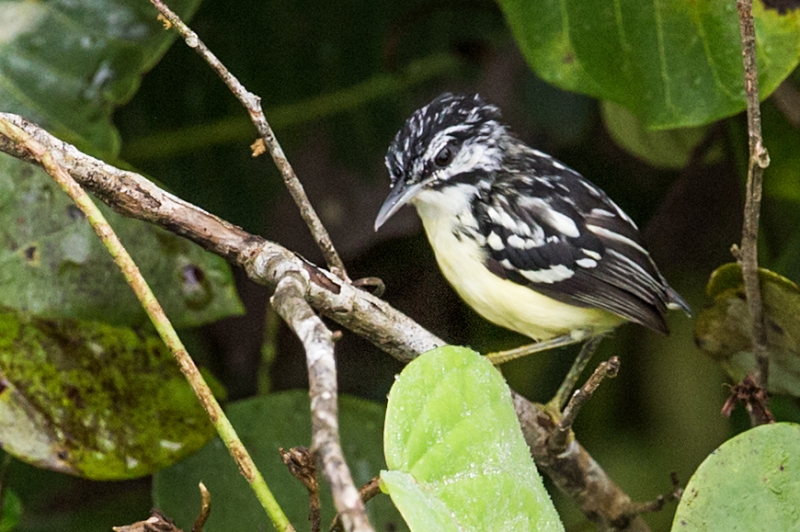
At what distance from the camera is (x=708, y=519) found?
65.9 inches

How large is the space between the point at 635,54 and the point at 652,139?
559 mm

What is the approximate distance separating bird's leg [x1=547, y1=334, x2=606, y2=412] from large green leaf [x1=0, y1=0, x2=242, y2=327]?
100 cm

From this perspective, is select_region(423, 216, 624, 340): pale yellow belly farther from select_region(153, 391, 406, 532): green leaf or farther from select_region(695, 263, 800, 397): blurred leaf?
select_region(153, 391, 406, 532): green leaf

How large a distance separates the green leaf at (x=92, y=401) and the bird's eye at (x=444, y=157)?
81 cm

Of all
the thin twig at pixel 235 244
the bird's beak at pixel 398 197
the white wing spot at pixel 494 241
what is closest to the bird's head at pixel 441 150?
the bird's beak at pixel 398 197

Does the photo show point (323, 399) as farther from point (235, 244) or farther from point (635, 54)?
point (635, 54)

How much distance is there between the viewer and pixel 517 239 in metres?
2.34

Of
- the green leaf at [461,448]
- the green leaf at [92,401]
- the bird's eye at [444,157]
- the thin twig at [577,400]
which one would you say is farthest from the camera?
the bird's eye at [444,157]

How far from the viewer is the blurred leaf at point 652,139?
9.47 feet

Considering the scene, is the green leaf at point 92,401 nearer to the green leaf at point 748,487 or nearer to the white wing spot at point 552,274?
the white wing spot at point 552,274

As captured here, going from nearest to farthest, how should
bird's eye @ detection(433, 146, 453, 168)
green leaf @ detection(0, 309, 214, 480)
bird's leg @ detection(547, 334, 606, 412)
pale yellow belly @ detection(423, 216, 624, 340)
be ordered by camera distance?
green leaf @ detection(0, 309, 214, 480) → bird's eye @ detection(433, 146, 453, 168) → pale yellow belly @ detection(423, 216, 624, 340) → bird's leg @ detection(547, 334, 606, 412)

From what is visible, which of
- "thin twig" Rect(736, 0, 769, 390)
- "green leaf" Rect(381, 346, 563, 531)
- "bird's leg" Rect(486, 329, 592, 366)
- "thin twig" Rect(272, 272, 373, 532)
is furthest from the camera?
"bird's leg" Rect(486, 329, 592, 366)

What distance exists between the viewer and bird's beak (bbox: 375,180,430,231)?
7.10ft

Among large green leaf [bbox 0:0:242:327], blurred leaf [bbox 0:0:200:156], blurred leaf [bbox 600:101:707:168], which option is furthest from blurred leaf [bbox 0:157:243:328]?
blurred leaf [bbox 600:101:707:168]
